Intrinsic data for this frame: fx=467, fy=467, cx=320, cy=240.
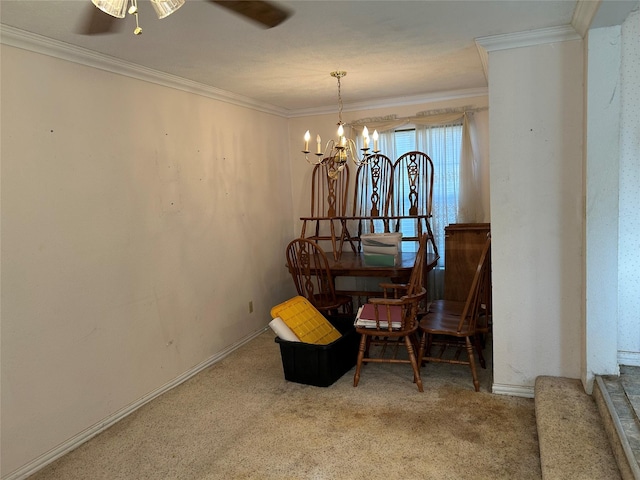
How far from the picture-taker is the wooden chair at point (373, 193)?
4.67m

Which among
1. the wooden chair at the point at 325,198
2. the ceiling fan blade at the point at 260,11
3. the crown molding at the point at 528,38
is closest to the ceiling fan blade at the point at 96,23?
the ceiling fan blade at the point at 260,11

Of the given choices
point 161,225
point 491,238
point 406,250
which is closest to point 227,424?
point 161,225

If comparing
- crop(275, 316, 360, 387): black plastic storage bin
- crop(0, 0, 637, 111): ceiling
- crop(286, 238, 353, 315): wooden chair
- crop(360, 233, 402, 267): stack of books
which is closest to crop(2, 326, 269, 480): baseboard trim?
crop(275, 316, 360, 387): black plastic storage bin

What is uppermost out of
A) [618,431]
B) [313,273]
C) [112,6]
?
[112,6]

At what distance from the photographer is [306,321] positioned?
3.45 metres

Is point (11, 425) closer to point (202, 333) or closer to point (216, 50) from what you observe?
point (202, 333)

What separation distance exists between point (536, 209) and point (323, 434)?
1.82 m

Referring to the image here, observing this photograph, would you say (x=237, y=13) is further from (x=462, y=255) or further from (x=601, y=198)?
(x=462, y=255)

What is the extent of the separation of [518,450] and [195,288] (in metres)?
2.45

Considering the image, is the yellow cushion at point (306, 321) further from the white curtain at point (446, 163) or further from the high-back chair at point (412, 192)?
the white curtain at point (446, 163)

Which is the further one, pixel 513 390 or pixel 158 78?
pixel 158 78

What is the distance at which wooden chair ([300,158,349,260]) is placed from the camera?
479 cm

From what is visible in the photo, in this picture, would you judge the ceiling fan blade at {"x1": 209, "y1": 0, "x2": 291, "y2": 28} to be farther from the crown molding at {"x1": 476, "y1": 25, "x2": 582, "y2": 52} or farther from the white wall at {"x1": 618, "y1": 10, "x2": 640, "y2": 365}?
the white wall at {"x1": 618, "y1": 10, "x2": 640, "y2": 365}

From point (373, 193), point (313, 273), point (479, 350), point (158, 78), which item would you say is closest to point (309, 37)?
point (158, 78)
